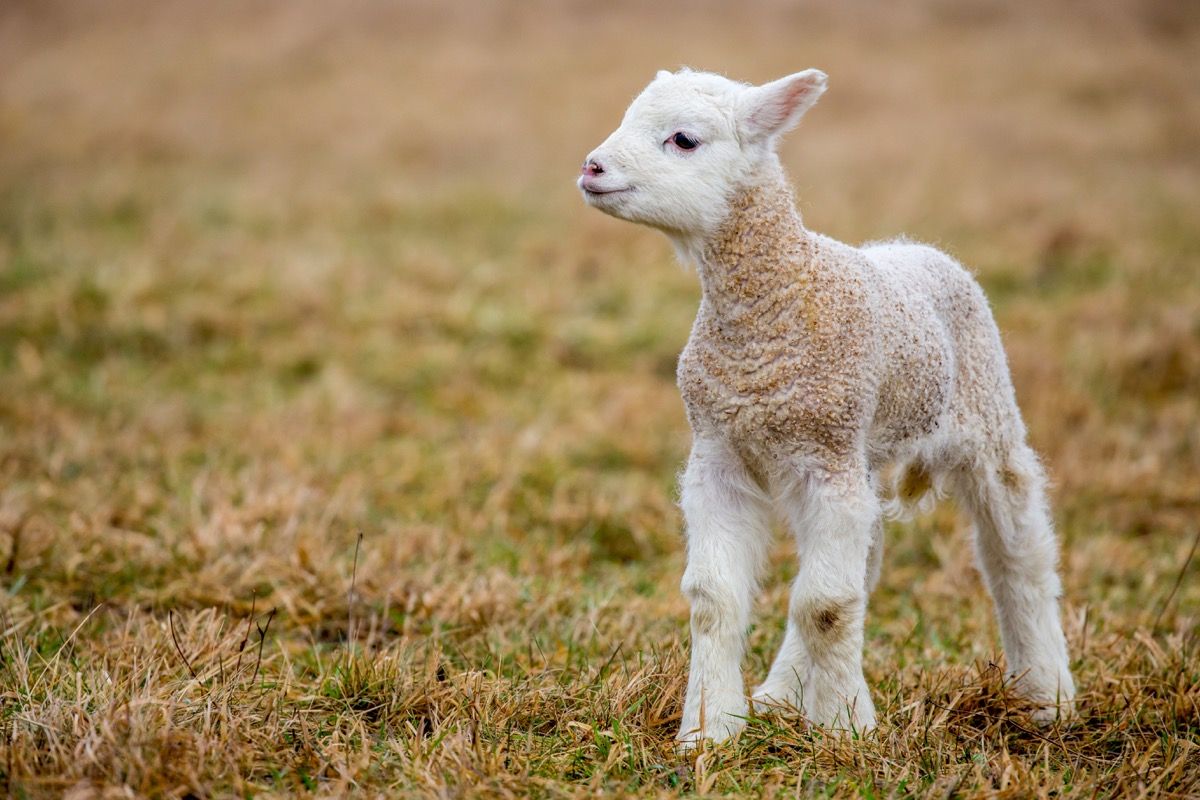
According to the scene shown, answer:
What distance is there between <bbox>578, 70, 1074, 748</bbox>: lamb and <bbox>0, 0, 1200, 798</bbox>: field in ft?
1.01

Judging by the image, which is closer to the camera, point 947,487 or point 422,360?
point 947,487

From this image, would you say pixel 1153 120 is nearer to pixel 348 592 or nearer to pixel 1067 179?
pixel 1067 179

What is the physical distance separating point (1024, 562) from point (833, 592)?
3.63 ft

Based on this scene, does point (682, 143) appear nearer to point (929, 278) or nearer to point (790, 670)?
point (929, 278)

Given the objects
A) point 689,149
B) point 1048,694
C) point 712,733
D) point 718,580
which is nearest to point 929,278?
point 689,149

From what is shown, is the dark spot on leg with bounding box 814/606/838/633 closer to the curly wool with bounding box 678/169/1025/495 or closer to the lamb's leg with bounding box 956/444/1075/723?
the curly wool with bounding box 678/169/1025/495

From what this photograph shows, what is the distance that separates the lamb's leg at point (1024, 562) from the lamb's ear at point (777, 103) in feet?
4.67

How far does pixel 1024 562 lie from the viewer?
13.3 feet

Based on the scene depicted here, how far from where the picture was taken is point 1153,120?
17062 millimetres

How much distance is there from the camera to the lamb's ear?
3320mm

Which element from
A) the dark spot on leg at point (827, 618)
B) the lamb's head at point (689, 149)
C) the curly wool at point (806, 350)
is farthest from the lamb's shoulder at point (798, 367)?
the dark spot on leg at point (827, 618)

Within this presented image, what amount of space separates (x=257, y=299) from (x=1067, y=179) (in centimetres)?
1007

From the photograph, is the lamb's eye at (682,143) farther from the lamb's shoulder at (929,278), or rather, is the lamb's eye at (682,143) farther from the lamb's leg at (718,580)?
the lamb's leg at (718,580)

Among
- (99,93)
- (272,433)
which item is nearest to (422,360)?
(272,433)
